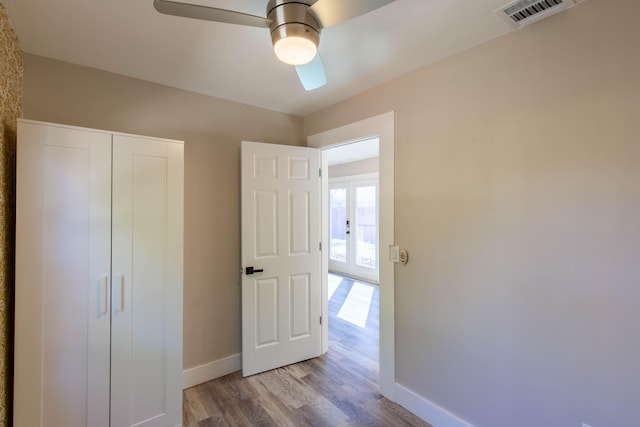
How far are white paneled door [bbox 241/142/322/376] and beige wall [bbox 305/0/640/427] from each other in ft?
3.11

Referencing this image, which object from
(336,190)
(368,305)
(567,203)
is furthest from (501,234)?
(336,190)

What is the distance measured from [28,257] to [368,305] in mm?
3764

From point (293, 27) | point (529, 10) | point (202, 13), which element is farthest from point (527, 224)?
point (202, 13)

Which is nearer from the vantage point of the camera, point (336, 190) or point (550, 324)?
point (550, 324)

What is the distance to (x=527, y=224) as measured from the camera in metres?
1.52

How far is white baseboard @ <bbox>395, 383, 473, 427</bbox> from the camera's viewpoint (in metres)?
1.83

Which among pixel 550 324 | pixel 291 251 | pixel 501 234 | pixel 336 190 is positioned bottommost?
pixel 550 324

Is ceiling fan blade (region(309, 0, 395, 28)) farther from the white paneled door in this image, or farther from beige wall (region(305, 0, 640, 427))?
the white paneled door

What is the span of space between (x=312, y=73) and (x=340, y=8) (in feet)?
1.37

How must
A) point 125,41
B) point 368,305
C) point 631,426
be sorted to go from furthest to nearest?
1. point 368,305
2. point 125,41
3. point 631,426

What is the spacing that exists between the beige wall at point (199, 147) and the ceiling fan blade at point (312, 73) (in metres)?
1.23

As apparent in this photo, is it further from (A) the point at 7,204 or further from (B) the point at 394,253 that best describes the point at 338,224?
(A) the point at 7,204

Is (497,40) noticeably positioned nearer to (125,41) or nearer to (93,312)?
(125,41)

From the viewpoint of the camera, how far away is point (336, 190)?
21.2ft
